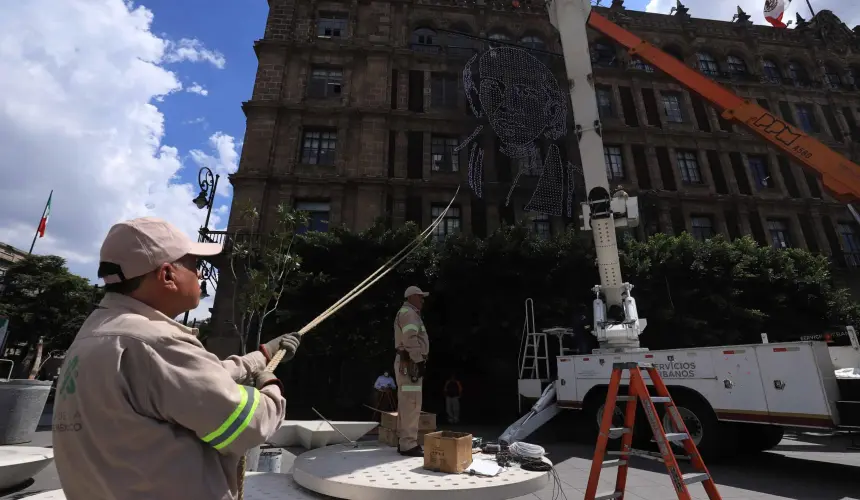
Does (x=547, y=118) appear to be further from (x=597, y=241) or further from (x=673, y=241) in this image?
(x=597, y=241)

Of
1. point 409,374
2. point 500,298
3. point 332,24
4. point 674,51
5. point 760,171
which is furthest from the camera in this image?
point 674,51

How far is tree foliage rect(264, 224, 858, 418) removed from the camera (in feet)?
45.4

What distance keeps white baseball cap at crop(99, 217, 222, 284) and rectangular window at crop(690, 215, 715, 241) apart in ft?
79.7

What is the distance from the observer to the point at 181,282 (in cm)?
174

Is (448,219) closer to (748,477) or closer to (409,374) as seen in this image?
(409,374)

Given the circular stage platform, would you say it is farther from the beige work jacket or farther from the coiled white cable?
the beige work jacket

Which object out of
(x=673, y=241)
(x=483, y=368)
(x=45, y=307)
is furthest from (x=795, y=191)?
(x=45, y=307)

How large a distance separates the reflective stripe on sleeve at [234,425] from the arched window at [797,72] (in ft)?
118

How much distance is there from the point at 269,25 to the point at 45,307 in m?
24.9

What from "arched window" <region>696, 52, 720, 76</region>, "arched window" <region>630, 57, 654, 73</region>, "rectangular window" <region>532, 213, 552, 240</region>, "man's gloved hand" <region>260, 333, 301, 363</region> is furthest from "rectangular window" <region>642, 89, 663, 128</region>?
"man's gloved hand" <region>260, 333, 301, 363</region>

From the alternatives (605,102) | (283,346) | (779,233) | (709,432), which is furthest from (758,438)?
(605,102)

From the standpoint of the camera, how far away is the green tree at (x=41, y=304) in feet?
89.6

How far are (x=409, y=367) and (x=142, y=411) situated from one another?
443 cm

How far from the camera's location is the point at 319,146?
20500 millimetres
